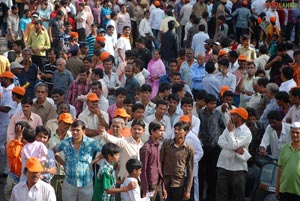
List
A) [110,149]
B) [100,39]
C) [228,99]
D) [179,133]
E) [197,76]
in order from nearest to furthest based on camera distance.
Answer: [110,149], [179,133], [228,99], [197,76], [100,39]

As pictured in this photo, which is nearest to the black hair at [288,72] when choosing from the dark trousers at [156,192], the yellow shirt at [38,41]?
the dark trousers at [156,192]

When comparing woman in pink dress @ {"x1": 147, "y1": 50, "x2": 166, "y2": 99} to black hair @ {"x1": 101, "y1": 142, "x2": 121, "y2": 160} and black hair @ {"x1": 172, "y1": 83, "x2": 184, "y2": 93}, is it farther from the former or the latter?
black hair @ {"x1": 101, "y1": 142, "x2": 121, "y2": 160}

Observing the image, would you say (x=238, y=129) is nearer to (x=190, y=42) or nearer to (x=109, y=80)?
(x=109, y=80)

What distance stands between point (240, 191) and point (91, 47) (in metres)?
8.56

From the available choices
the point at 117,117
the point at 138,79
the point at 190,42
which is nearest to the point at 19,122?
the point at 117,117

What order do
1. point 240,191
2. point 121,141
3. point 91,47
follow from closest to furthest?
point 121,141
point 240,191
point 91,47

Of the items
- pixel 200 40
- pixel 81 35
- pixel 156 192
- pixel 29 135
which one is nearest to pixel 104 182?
pixel 156 192

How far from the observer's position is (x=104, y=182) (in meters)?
10.1

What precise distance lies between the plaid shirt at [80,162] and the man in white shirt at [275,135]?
→ 8.69ft

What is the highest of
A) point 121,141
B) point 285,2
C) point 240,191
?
point 285,2

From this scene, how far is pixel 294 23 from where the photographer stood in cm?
2302

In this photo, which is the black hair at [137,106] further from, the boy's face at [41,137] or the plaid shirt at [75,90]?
the plaid shirt at [75,90]

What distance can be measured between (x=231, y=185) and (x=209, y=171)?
999 millimetres

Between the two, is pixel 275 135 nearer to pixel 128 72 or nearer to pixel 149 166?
pixel 149 166
